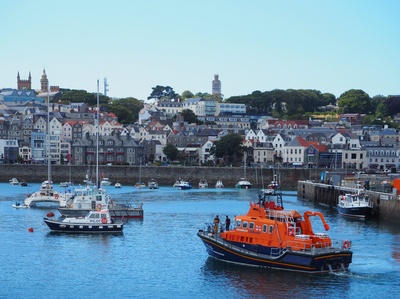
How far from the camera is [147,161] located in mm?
141875

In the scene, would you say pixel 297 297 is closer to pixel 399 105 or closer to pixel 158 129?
pixel 158 129

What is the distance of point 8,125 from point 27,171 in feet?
110

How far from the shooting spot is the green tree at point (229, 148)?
134 m

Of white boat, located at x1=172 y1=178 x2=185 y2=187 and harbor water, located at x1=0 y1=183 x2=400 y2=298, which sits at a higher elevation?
white boat, located at x1=172 y1=178 x2=185 y2=187

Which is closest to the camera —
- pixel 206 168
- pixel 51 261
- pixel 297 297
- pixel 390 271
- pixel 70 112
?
pixel 297 297

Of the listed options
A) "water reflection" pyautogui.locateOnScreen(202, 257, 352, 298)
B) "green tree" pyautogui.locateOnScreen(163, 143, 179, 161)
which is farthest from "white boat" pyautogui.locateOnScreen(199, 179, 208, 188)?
"water reflection" pyautogui.locateOnScreen(202, 257, 352, 298)

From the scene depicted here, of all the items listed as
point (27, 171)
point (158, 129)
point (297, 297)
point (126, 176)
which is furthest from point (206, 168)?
point (297, 297)

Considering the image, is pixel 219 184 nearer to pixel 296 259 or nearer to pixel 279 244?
pixel 279 244

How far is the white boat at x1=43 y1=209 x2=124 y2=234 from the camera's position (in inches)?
2088

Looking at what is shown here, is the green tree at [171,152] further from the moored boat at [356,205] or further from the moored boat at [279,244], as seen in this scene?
the moored boat at [279,244]

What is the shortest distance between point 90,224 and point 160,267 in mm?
11629

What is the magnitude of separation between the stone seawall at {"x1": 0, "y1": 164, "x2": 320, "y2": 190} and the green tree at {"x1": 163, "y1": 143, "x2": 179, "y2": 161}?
22.3 metres

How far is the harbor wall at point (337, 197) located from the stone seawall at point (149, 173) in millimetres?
19793

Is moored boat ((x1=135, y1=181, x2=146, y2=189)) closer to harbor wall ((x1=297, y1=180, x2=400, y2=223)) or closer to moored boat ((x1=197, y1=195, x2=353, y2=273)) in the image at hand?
harbor wall ((x1=297, y1=180, x2=400, y2=223))
